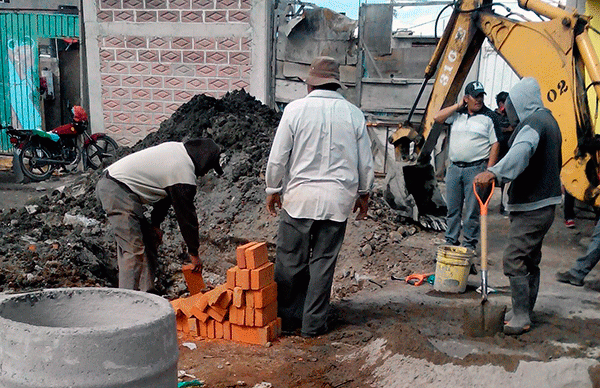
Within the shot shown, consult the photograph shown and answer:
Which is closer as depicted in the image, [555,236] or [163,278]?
[163,278]

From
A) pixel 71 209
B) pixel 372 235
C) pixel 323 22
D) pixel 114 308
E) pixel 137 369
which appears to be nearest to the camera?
pixel 137 369

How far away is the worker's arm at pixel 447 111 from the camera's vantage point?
6.45m

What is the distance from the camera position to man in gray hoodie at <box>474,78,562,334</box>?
4.17 metres

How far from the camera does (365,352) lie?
423 centimetres

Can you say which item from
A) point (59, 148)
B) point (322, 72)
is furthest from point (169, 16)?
point (322, 72)

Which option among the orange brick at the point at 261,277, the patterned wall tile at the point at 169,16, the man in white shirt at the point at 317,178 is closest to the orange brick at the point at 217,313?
the orange brick at the point at 261,277

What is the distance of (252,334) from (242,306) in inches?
9.4

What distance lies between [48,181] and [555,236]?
896cm

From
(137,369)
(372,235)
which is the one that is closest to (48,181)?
(372,235)

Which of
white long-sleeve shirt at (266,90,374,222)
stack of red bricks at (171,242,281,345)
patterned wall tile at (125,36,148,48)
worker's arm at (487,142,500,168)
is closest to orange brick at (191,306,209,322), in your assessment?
stack of red bricks at (171,242,281,345)

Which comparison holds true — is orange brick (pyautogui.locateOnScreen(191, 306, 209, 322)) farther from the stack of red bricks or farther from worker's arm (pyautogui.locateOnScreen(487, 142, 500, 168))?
worker's arm (pyautogui.locateOnScreen(487, 142, 500, 168))

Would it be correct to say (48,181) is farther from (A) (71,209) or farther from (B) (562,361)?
(B) (562,361)

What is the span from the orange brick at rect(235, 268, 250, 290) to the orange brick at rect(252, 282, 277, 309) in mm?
82

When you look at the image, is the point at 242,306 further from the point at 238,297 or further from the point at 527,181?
the point at 527,181
